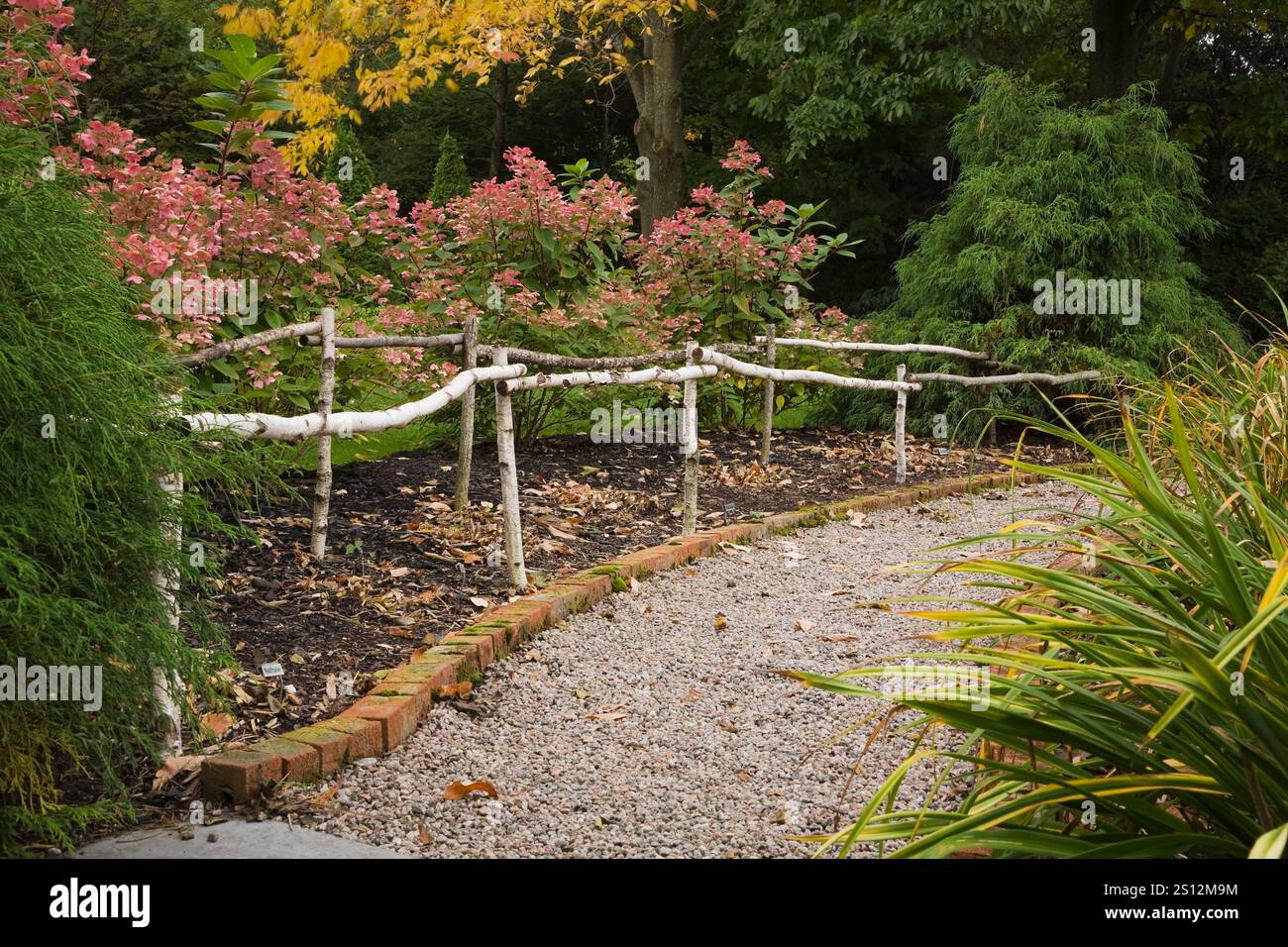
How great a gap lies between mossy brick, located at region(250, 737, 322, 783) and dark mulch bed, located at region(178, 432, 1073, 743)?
0.26 metres

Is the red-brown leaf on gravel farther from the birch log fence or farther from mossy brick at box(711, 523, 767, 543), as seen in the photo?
mossy brick at box(711, 523, 767, 543)

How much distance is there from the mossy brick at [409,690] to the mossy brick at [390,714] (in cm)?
2

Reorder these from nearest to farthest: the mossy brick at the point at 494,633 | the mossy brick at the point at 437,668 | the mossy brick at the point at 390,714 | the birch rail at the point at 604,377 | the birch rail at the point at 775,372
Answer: the mossy brick at the point at 390,714
the mossy brick at the point at 437,668
the mossy brick at the point at 494,633
the birch rail at the point at 604,377
the birch rail at the point at 775,372

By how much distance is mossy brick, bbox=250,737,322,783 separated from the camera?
3.11 meters

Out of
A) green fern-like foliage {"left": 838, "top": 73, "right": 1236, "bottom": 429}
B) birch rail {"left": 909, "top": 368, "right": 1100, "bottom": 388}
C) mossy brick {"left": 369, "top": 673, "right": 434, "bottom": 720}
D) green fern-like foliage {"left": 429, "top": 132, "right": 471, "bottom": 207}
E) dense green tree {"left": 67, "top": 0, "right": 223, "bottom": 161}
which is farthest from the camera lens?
green fern-like foliage {"left": 429, "top": 132, "right": 471, "bottom": 207}

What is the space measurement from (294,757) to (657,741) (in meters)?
1.13

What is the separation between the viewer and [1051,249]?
10812 millimetres

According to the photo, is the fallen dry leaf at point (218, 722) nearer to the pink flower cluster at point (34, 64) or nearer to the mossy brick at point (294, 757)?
the mossy brick at point (294, 757)

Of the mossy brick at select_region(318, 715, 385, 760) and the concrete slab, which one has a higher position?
the mossy brick at select_region(318, 715, 385, 760)

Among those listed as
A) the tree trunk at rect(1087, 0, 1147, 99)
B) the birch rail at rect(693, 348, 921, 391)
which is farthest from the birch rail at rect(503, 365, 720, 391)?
the tree trunk at rect(1087, 0, 1147, 99)

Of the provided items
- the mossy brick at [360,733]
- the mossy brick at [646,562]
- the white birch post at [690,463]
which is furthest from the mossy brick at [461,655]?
the white birch post at [690,463]

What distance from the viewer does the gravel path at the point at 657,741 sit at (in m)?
3.04
